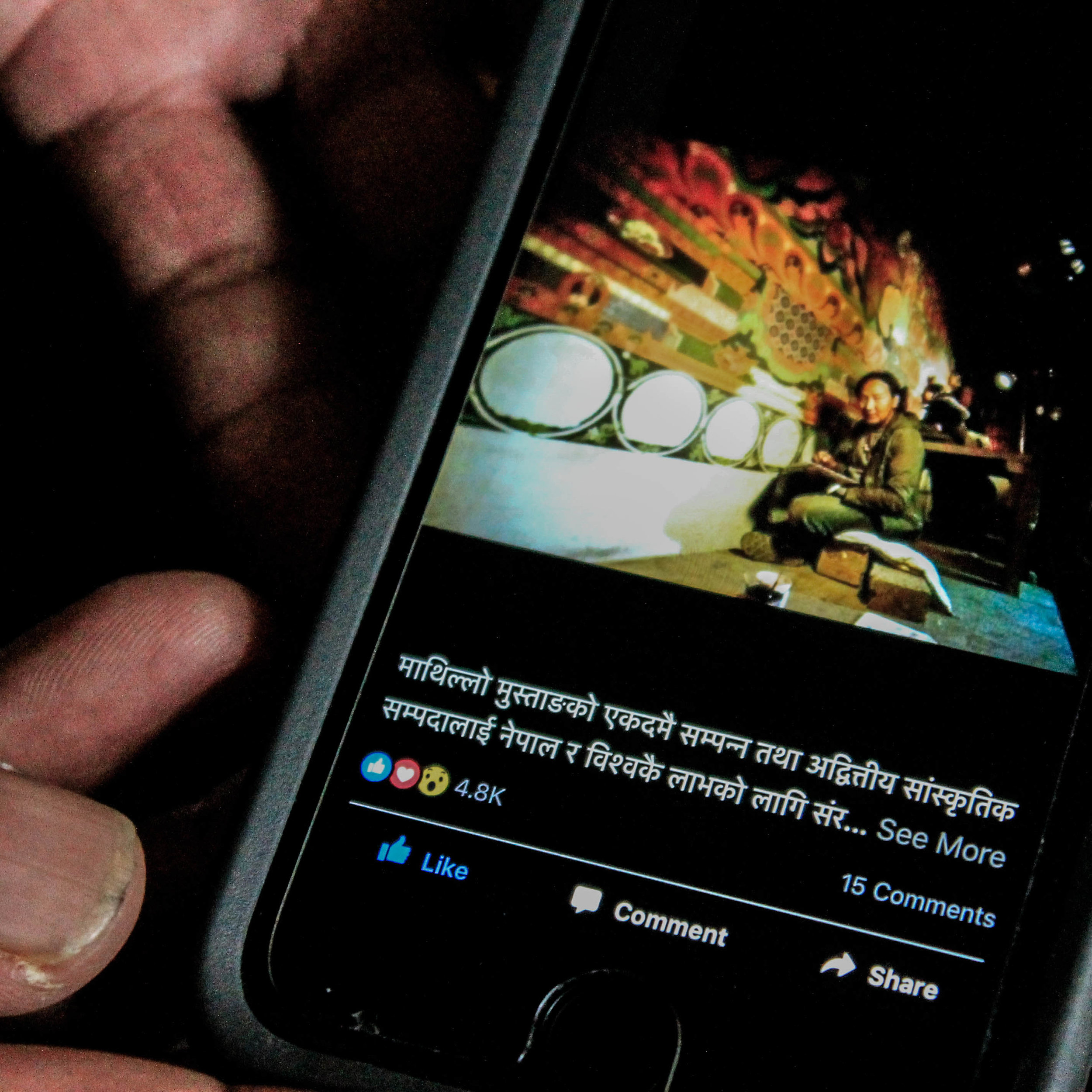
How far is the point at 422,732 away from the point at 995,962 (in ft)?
0.64

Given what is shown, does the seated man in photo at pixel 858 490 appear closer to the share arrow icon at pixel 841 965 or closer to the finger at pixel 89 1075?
the share arrow icon at pixel 841 965

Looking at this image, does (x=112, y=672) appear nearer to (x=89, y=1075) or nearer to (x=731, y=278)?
(x=89, y=1075)

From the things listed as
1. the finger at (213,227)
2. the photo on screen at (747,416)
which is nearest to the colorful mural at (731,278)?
the photo on screen at (747,416)

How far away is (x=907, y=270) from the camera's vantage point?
1.02 ft

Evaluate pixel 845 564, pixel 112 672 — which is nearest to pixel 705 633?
pixel 845 564

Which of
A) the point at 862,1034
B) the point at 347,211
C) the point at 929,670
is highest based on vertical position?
the point at 347,211

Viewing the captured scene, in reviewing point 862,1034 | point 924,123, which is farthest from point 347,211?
point 862,1034

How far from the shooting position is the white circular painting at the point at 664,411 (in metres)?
0.31

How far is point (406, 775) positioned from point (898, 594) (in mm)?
172

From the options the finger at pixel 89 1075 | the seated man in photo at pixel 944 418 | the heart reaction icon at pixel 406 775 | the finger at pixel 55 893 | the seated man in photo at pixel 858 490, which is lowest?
the finger at pixel 89 1075

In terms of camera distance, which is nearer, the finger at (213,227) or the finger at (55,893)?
the finger at (55,893)

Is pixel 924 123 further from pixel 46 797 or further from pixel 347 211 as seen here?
pixel 46 797

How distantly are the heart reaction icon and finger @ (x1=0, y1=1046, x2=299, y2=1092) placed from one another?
0.09 metres

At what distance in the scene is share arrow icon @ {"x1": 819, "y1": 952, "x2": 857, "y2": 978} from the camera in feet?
0.92
